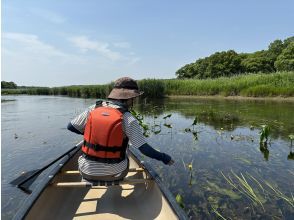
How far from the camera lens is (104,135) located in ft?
11.0

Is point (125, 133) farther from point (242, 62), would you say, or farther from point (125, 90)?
point (242, 62)

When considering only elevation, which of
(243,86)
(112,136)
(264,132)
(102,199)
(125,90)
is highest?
(125,90)

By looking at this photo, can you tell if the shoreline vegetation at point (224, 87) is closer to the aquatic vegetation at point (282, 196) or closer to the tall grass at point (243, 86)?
the tall grass at point (243, 86)

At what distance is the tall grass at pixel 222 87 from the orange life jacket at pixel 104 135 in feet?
76.8

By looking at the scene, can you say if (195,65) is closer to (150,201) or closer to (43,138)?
(43,138)

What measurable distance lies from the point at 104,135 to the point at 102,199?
1165 mm

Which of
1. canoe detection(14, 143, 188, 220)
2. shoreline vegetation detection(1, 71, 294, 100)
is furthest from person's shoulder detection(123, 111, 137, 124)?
shoreline vegetation detection(1, 71, 294, 100)

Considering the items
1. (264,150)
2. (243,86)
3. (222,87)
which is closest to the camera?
(264,150)

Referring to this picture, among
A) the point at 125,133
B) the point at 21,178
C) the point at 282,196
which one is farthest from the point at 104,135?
the point at 282,196

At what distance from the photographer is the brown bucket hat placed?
11.6ft

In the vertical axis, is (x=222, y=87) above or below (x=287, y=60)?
below

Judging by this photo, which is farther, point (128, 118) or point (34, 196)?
point (128, 118)

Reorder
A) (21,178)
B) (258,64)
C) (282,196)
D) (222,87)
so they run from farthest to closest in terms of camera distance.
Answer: (258,64)
(222,87)
(282,196)
(21,178)

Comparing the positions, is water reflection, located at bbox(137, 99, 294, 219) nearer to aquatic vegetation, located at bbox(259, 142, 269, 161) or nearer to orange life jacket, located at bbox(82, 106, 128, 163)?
aquatic vegetation, located at bbox(259, 142, 269, 161)
